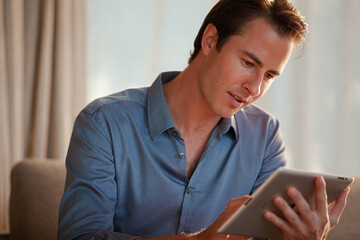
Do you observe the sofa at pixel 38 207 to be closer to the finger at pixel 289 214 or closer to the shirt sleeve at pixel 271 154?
the shirt sleeve at pixel 271 154

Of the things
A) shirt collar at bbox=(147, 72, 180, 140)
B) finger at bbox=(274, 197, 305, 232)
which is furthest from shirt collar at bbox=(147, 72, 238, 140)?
finger at bbox=(274, 197, 305, 232)

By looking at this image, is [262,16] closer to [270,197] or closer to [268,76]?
[268,76]

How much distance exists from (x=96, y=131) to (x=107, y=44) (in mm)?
1493

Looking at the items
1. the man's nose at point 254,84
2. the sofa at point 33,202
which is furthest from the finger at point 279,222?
the sofa at point 33,202

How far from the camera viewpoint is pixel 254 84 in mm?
1438

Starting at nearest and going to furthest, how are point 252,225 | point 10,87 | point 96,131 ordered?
point 252,225 < point 96,131 < point 10,87

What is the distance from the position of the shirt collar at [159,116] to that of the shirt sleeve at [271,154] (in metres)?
0.15

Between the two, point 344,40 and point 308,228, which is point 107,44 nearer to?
point 344,40

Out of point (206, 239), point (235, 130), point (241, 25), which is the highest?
point (241, 25)

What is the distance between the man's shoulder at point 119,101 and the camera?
1.50 meters

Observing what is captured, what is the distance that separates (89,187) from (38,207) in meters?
0.41

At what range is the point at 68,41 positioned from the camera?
268cm

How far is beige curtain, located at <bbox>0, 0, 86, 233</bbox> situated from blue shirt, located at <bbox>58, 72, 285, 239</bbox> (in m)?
1.14

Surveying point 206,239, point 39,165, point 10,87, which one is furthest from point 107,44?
point 206,239
